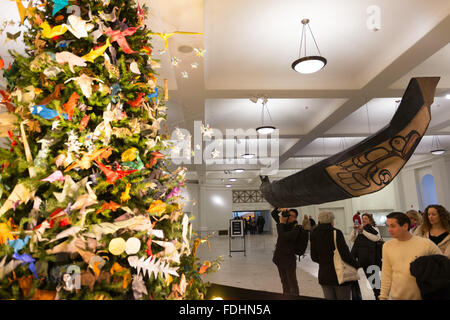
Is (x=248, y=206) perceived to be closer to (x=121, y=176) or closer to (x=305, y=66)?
(x=305, y=66)

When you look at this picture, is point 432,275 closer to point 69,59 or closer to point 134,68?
point 134,68

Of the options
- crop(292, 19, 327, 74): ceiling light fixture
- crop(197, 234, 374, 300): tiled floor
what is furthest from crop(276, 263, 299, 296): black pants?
crop(292, 19, 327, 74): ceiling light fixture

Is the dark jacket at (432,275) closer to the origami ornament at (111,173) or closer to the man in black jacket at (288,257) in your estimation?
the man in black jacket at (288,257)

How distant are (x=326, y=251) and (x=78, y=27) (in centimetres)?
335

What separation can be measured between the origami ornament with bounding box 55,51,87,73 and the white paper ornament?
60 centimetres

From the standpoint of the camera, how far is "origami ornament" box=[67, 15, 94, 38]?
965 mm

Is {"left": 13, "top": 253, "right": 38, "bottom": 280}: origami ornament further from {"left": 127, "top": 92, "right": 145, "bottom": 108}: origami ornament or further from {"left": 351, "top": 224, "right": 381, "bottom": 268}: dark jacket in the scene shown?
{"left": 351, "top": 224, "right": 381, "bottom": 268}: dark jacket

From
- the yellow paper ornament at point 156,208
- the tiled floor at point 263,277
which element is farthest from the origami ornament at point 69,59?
the tiled floor at point 263,277

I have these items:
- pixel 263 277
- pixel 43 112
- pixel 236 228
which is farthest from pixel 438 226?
pixel 236 228

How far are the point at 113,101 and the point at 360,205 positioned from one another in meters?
17.7

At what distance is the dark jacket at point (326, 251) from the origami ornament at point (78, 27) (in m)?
3.31

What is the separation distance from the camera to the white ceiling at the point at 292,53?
371 centimetres
